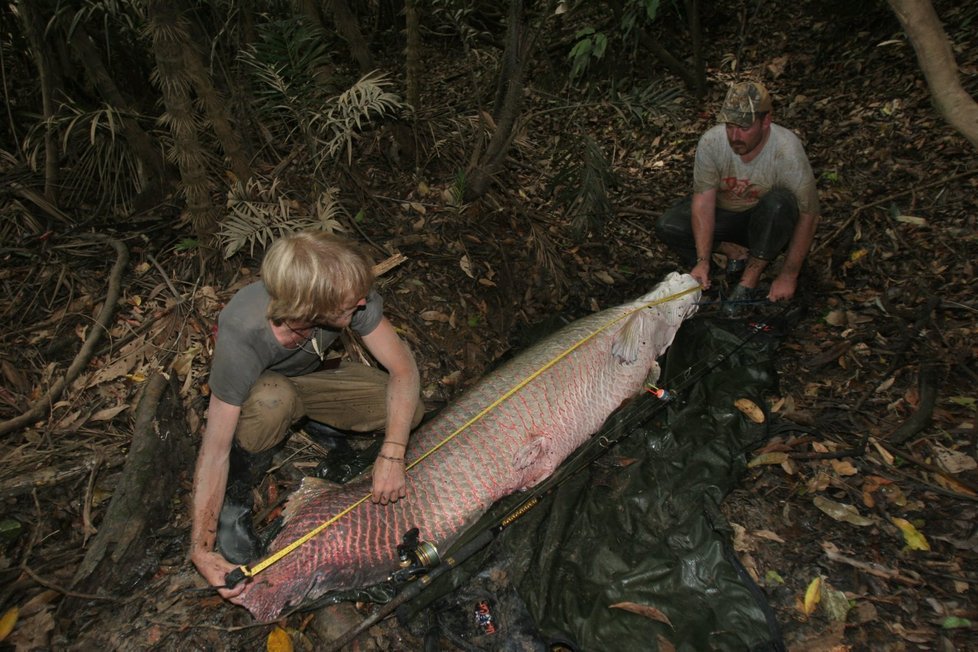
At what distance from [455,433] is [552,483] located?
609 mm

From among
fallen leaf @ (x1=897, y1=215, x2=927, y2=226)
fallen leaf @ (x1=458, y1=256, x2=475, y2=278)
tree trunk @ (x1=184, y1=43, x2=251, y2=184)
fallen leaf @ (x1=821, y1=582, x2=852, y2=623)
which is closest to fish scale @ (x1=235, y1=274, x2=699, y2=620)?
fallen leaf @ (x1=458, y1=256, x2=475, y2=278)

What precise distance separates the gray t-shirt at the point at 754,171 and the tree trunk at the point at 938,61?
5.77 feet

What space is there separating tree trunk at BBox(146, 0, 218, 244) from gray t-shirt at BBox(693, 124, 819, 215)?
11.3 ft

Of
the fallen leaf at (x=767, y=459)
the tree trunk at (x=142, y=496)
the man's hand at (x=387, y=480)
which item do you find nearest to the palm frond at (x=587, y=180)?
the fallen leaf at (x=767, y=459)

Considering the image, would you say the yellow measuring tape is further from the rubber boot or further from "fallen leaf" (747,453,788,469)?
"fallen leaf" (747,453,788,469)

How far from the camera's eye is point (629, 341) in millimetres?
3615

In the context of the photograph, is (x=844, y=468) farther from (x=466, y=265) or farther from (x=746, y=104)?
(x=466, y=265)

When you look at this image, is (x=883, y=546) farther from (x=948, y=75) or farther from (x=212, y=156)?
(x=212, y=156)

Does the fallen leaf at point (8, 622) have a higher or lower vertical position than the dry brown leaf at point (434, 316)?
lower

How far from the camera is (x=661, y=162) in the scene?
6.15m

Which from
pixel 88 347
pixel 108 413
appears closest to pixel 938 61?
pixel 108 413

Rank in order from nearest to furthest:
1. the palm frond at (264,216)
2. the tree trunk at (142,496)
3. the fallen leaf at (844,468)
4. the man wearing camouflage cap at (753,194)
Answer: the tree trunk at (142,496) → the fallen leaf at (844,468) → the man wearing camouflage cap at (753,194) → the palm frond at (264,216)

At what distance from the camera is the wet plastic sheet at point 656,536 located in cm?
252

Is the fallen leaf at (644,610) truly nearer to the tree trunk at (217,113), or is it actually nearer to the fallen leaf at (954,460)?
the fallen leaf at (954,460)
